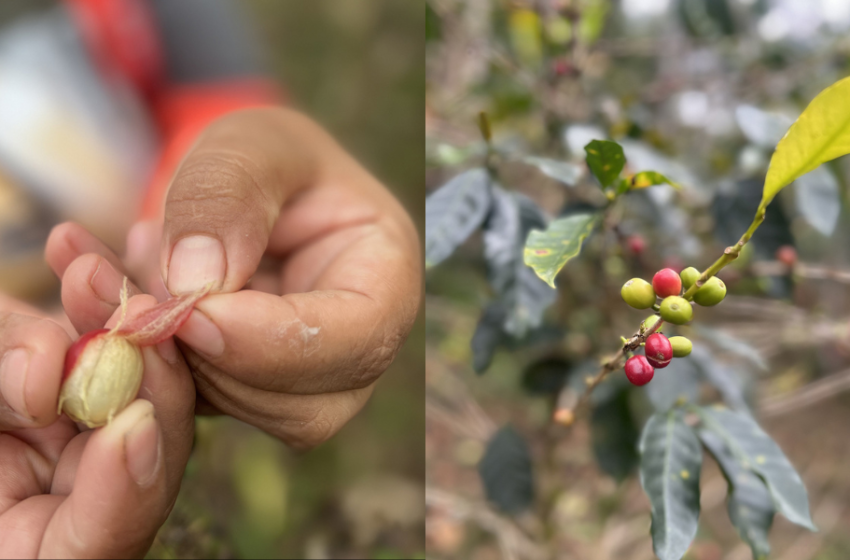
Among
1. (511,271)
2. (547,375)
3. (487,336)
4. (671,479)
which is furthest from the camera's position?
(547,375)

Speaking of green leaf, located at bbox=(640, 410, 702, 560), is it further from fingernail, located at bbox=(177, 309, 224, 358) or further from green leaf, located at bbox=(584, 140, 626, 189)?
fingernail, located at bbox=(177, 309, 224, 358)

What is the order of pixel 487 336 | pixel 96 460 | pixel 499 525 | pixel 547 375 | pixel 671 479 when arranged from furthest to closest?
pixel 499 525, pixel 547 375, pixel 487 336, pixel 671 479, pixel 96 460

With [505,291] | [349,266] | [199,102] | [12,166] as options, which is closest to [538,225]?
[505,291]

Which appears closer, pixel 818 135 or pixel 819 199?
pixel 818 135

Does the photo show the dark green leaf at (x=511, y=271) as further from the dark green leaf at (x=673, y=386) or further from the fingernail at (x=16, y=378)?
the fingernail at (x=16, y=378)

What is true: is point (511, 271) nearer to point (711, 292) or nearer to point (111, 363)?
point (711, 292)

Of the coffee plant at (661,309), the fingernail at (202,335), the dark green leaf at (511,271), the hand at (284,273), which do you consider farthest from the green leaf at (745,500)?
the fingernail at (202,335)

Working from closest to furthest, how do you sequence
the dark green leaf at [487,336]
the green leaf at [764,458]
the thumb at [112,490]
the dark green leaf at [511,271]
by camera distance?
the thumb at [112,490]
the green leaf at [764,458]
the dark green leaf at [511,271]
the dark green leaf at [487,336]

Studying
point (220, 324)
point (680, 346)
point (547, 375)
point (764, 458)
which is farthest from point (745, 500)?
point (220, 324)
